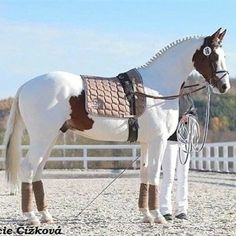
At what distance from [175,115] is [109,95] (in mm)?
898

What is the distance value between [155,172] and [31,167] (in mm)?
1487

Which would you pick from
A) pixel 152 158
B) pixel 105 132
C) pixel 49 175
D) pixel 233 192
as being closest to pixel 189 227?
pixel 152 158

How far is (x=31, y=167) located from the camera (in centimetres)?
755

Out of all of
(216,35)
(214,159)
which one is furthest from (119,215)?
(214,159)

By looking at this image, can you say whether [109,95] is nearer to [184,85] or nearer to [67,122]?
[67,122]

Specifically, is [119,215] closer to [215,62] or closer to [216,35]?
[215,62]

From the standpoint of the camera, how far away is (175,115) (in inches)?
316

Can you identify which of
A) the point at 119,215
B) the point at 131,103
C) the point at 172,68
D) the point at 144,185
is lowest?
the point at 119,215

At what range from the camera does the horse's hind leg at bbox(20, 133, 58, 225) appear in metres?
7.54

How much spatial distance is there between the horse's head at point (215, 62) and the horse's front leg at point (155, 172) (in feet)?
3.17

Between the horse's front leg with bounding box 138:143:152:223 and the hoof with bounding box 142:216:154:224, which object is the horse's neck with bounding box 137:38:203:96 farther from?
the hoof with bounding box 142:216:154:224

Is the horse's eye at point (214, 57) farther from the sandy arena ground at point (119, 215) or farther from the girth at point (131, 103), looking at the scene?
the sandy arena ground at point (119, 215)

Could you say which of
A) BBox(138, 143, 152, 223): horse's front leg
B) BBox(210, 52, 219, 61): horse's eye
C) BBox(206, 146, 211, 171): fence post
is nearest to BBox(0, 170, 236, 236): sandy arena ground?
BBox(138, 143, 152, 223): horse's front leg

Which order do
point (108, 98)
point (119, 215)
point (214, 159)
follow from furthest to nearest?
1. point (214, 159)
2. point (119, 215)
3. point (108, 98)
